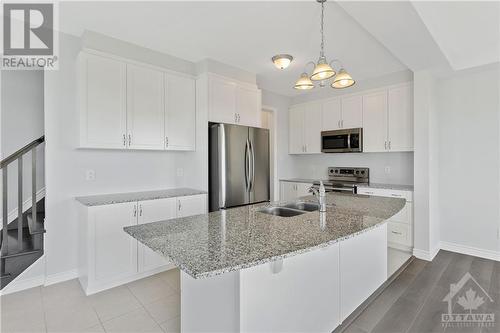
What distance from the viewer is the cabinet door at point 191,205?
3119 mm

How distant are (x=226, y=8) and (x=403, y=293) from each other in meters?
3.15

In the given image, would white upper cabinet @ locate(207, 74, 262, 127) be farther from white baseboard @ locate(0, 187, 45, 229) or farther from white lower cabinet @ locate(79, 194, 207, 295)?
white baseboard @ locate(0, 187, 45, 229)

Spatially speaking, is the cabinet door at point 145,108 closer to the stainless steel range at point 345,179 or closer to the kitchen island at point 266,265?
the kitchen island at point 266,265

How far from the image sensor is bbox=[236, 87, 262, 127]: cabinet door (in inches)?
147

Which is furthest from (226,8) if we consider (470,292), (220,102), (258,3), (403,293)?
(470,292)

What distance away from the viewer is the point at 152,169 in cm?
344

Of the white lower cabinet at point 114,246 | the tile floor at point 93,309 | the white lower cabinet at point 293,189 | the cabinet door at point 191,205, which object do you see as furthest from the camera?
the white lower cabinet at point 293,189

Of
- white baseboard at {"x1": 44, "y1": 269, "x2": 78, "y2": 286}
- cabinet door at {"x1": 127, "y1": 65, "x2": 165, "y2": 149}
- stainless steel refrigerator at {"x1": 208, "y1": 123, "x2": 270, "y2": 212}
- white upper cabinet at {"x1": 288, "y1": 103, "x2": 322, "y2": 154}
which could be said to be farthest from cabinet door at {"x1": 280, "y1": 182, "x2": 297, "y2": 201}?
white baseboard at {"x1": 44, "y1": 269, "x2": 78, "y2": 286}

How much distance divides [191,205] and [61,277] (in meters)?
1.52

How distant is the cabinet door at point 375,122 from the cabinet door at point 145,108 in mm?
3132

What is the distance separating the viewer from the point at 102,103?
2.75 metres

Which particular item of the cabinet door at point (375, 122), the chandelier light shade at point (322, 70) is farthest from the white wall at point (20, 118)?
the cabinet door at point (375, 122)

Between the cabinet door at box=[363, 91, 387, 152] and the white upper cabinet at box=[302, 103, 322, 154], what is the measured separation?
84 centimetres

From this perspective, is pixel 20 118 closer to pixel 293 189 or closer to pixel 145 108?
pixel 145 108
